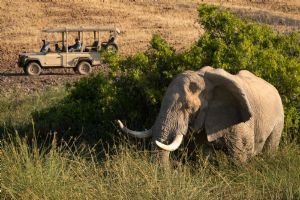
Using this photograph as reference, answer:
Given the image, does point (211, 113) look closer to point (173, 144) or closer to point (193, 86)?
point (193, 86)

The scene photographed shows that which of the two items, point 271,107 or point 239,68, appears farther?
point 239,68

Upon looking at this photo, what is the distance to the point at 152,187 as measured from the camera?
6.78 meters

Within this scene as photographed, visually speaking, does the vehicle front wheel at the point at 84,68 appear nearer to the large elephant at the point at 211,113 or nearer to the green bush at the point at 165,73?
the green bush at the point at 165,73

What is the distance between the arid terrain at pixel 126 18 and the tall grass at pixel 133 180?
1834 centimetres

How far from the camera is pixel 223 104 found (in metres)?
8.86

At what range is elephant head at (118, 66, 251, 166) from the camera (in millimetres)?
8500

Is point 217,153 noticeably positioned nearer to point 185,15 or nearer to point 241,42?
point 241,42

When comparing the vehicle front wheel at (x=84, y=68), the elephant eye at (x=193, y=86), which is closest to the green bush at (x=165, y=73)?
the elephant eye at (x=193, y=86)

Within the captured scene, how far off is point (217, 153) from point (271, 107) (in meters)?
1.19

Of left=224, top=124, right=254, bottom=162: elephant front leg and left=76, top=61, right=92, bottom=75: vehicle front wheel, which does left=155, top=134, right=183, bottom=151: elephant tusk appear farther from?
left=76, top=61, right=92, bottom=75: vehicle front wheel

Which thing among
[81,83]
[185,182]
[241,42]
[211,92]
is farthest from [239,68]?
[185,182]

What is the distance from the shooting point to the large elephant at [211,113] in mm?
8508

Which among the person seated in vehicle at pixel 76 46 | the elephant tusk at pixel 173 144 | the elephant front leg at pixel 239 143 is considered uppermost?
the elephant tusk at pixel 173 144

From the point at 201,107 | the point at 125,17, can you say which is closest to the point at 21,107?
the point at 201,107
